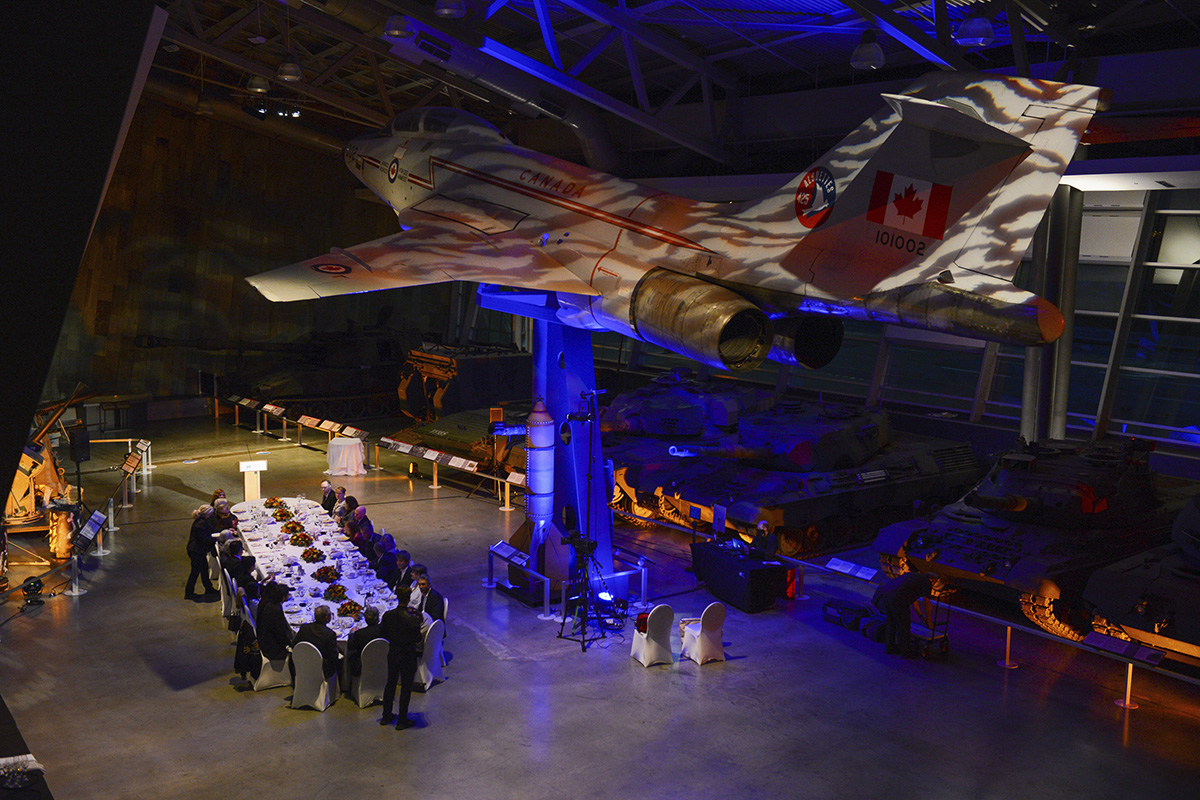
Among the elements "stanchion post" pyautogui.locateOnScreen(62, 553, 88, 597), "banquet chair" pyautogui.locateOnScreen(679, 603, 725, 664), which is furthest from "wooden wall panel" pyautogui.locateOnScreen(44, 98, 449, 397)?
"banquet chair" pyautogui.locateOnScreen(679, 603, 725, 664)

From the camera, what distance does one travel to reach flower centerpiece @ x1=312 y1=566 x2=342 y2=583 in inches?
387

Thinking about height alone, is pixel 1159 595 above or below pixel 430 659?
above

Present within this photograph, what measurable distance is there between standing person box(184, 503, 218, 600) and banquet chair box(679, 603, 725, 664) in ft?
19.4

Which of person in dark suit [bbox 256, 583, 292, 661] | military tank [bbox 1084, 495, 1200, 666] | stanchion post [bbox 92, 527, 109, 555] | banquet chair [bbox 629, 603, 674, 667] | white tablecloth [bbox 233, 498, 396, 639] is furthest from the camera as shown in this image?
stanchion post [bbox 92, 527, 109, 555]

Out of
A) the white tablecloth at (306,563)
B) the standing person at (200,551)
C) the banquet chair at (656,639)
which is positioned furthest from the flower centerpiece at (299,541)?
the banquet chair at (656,639)

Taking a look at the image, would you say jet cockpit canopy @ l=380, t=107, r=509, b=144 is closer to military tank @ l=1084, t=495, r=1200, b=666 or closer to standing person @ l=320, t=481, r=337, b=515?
standing person @ l=320, t=481, r=337, b=515

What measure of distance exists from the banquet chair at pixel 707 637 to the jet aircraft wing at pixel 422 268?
3551 mm

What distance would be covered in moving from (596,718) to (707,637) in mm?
1712

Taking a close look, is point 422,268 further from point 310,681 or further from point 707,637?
point 707,637

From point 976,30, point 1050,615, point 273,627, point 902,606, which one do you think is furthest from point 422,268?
point 1050,615

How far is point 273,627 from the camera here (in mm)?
8508

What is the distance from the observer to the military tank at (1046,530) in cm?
1009

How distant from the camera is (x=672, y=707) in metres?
8.66

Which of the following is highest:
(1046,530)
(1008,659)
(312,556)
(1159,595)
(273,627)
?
(1046,530)
